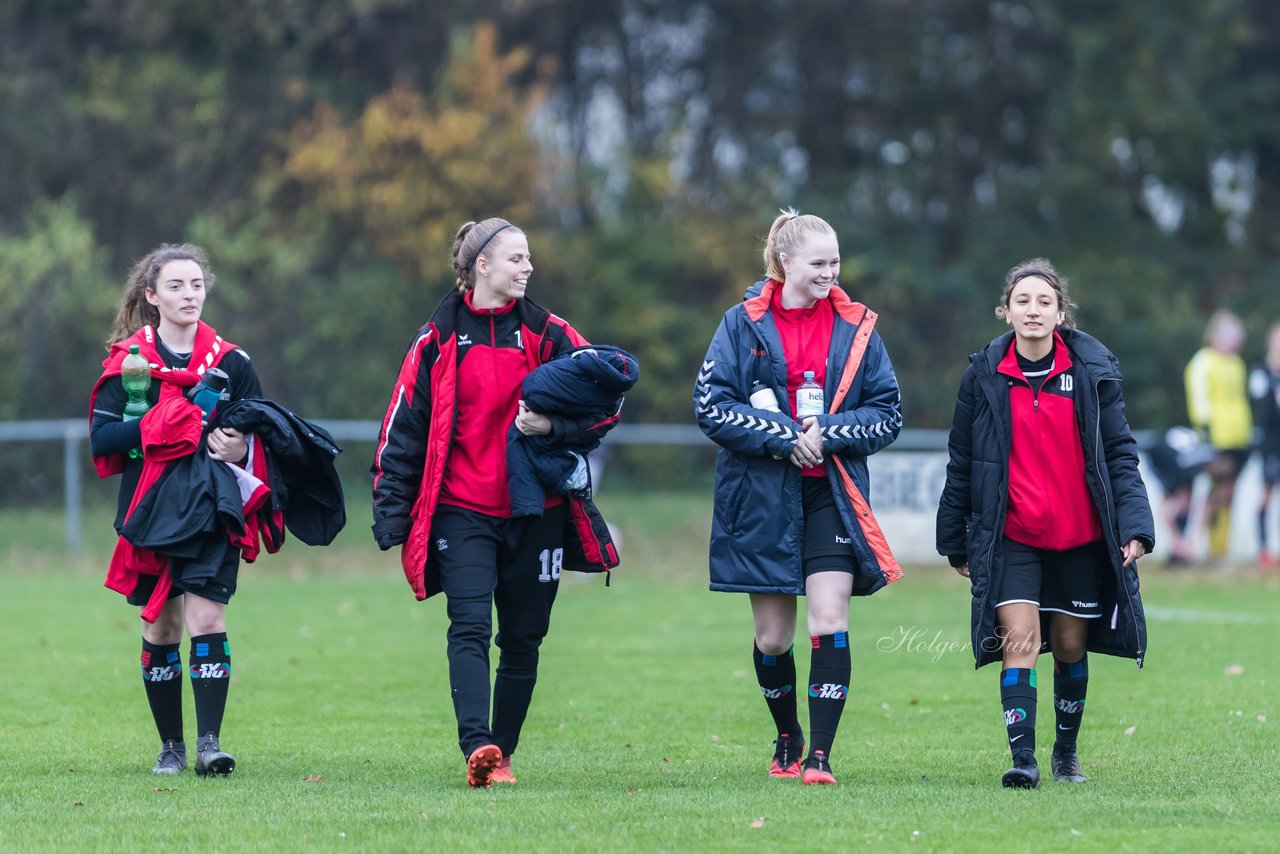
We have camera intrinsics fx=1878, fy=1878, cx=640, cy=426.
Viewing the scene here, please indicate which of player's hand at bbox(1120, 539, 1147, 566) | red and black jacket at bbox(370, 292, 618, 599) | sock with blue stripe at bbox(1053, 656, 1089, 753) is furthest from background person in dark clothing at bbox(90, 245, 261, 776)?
player's hand at bbox(1120, 539, 1147, 566)

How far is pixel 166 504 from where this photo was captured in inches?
271

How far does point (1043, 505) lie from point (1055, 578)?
31cm

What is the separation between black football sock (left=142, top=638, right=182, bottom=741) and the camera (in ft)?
23.3

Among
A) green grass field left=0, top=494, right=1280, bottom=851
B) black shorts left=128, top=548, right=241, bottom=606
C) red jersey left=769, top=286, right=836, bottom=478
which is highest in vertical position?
red jersey left=769, top=286, right=836, bottom=478

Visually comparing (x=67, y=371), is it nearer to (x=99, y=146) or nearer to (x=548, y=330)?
(x=99, y=146)

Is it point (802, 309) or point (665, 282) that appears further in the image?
point (665, 282)

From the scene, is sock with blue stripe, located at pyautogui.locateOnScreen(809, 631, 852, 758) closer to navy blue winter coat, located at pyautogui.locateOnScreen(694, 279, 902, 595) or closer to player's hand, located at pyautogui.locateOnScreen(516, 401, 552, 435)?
navy blue winter coat, located at pyautogui.locateOnScreen(694, 279, 902, 595)

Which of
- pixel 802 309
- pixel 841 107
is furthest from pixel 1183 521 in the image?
pixel 841 107

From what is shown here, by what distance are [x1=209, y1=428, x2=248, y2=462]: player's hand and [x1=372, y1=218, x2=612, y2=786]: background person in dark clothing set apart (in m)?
0.55

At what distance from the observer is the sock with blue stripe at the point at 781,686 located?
275 inches

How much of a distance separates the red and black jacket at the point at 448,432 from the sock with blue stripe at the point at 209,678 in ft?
2.59

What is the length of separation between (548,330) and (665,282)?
2347cm

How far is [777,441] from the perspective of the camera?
6.57 meters
